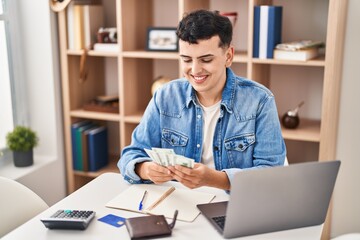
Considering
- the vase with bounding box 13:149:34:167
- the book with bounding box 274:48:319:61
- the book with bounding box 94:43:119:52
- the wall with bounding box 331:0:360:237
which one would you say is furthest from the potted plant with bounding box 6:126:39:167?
the wall with bounding box 331:0:360:237

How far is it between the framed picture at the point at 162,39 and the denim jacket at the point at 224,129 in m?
0.89

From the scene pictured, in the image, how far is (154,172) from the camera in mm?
1587

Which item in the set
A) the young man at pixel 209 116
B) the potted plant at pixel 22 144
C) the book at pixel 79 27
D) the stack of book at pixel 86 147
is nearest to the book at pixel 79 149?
the stack of book at pixel 86 147

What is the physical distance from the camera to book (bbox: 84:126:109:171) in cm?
302

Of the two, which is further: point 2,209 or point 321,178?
point 2,209

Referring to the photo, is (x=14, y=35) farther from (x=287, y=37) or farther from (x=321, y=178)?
(x=321, y=178)

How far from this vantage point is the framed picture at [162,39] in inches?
108

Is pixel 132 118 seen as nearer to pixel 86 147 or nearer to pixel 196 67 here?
pixel 86 147

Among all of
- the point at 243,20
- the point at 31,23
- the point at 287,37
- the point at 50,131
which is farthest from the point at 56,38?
the point at 287,37

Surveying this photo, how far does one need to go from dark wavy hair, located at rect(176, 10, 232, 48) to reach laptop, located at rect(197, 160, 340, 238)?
665 mm

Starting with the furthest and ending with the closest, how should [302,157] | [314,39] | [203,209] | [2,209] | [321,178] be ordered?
1. [302,157]
2. [314,39]
3. [2,209]
4. [203,209]
5. [321,178]

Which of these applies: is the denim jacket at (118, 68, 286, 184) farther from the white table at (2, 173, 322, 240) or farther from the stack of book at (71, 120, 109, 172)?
the stack of book at (71, 120, 109, 172)

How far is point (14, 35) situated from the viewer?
2.85 metres

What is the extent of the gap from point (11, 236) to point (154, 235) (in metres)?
0.42
